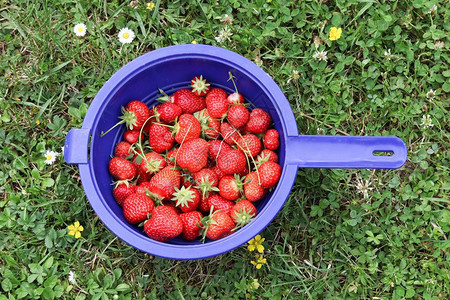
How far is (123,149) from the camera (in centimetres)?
181

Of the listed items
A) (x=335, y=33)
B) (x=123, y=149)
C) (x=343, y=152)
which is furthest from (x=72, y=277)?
(x=335, y=33)

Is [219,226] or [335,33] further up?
[335,33]

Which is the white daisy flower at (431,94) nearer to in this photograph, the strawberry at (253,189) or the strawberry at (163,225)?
the strawberry at (253,189)

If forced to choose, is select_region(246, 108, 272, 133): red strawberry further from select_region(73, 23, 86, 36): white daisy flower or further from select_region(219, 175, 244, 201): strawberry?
select_region(73, 23, 86, 36): white daisy flower

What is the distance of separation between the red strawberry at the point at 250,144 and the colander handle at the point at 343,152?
20 cm

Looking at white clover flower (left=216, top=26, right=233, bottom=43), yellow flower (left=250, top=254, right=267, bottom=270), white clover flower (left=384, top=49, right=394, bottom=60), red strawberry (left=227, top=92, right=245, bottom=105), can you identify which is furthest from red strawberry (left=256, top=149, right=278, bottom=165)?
white clover flower (left=384, top=49, right=394, bottom=60)

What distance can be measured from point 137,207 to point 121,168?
6.9 inches

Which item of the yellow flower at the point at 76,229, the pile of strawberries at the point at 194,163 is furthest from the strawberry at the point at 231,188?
the yellow flower at the point at 76,229

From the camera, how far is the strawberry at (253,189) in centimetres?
169

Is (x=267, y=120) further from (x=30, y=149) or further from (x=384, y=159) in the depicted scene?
(x=30, y=149)

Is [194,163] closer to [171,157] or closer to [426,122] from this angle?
[171,157]

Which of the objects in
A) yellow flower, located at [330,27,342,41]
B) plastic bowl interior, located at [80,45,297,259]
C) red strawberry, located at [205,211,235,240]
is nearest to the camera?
plastic bowl interior, located at [80,45,297,259]

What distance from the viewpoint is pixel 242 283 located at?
193 centimetres

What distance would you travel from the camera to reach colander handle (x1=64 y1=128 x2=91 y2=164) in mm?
1572
